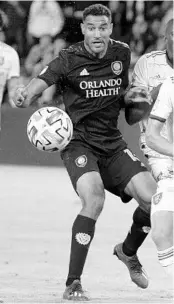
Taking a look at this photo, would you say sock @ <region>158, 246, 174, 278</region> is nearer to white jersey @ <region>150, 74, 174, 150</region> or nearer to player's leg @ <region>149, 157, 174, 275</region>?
player's leg @ <region>149, 157, 174, 275</region>

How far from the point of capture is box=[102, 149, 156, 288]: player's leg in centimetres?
669

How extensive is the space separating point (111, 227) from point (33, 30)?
6252 mm

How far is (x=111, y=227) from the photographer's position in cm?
974

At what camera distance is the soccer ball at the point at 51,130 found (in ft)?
21.4

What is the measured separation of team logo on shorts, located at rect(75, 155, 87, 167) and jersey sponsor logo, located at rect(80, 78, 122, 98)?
1.61 ft

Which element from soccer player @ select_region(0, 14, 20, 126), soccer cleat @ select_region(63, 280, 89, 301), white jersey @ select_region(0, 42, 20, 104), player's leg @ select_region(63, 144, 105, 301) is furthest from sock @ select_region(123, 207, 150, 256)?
white jersey @ select_region(0, 42, 20, 104)

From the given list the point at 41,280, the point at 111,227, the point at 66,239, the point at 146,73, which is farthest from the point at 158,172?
the point at 111,227

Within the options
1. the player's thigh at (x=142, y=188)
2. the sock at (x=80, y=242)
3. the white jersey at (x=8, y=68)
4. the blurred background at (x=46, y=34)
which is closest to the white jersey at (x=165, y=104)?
the player's thigh at (x=142, y=188)

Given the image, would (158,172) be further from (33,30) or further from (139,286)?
(33,30)

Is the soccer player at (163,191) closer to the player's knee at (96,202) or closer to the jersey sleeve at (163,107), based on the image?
the jersey sleeve at (163,107)

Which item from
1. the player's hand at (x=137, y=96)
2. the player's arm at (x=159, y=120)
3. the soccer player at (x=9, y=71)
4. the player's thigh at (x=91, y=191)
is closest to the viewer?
the player's arm at (x=159, y=120)

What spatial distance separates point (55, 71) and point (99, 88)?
0.34 m

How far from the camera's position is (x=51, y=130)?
6.52 meters

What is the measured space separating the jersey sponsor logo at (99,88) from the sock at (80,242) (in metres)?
0.99
